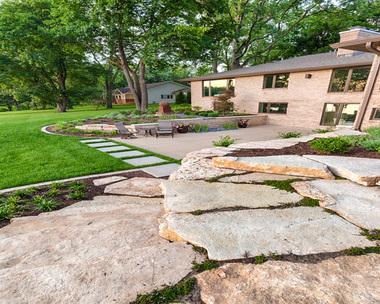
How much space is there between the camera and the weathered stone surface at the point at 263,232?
5.50ft

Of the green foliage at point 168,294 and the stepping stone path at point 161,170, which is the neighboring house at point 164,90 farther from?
the green foliage at point 168,294

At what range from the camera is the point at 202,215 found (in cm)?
220

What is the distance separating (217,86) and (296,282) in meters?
18.9

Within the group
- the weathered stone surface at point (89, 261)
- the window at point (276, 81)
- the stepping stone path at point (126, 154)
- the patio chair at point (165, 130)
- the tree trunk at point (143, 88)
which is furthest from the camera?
the tree trunk at point (143, 88)

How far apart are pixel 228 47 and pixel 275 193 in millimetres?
26614

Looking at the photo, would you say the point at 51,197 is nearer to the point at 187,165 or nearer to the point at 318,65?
the point at 187,165

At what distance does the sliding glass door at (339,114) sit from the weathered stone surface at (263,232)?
497 inches

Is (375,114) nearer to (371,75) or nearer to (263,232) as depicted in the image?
(371,75)

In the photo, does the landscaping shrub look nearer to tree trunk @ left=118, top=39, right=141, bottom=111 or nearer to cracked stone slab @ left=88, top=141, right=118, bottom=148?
cracked stone slab @ left=88, top=141, right=118, bottom=148

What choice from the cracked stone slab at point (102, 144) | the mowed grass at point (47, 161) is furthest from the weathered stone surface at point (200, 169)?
the cracked stone slab at point (102, 144)

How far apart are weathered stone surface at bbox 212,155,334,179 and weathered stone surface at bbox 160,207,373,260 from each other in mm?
1050

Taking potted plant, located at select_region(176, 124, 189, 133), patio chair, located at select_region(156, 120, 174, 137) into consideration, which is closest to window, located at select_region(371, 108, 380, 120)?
potted plant, located at select_region(176, 124, 189, 133)

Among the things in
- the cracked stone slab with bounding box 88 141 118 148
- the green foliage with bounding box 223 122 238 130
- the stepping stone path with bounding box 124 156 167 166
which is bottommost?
the green foliage with bounding box 223 122 238 130

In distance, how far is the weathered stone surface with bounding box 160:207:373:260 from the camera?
5.50 ft
